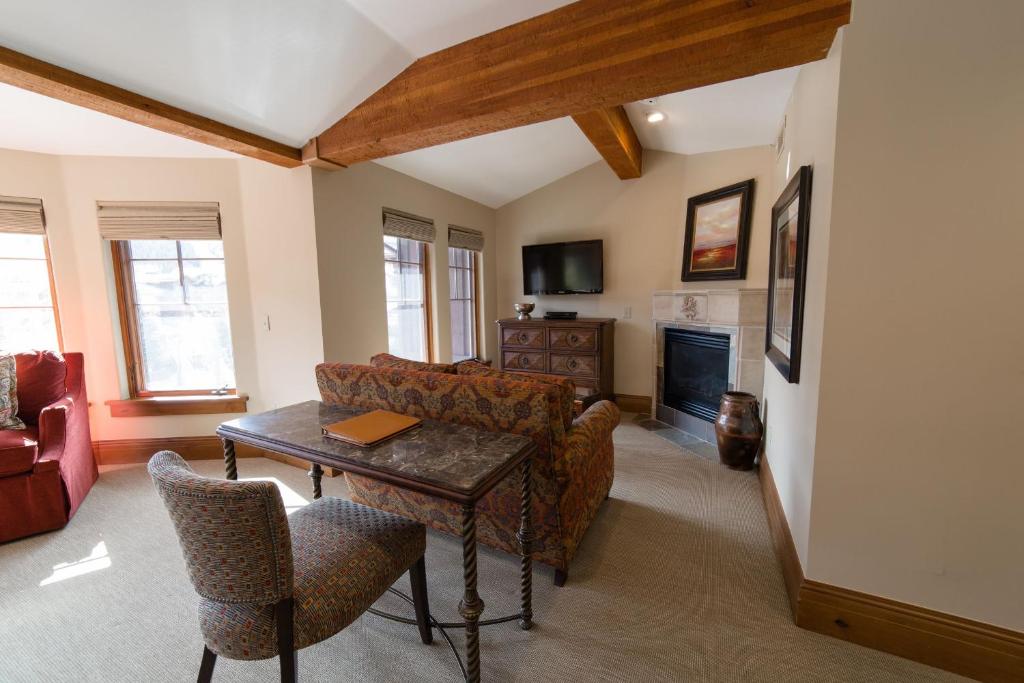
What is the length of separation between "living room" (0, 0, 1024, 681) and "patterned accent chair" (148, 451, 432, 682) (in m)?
0.01

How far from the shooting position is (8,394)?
97.9 inches

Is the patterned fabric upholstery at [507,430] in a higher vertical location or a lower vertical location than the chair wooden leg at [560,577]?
higher

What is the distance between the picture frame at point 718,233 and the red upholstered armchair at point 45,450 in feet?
15.9

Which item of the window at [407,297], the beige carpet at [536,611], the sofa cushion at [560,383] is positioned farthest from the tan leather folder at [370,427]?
the window at [407,297]

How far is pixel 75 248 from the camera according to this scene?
2982 mm

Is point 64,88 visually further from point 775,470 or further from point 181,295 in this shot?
point 775,470

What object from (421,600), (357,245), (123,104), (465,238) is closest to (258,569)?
(421,600)

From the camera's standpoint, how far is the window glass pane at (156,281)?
125 inches

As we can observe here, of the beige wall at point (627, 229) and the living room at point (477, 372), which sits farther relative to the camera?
the beige wall at point (627, 229)

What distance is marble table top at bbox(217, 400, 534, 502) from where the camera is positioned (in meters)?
1.23

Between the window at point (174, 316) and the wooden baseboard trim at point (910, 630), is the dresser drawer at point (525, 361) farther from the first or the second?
the wooden baseboard trim at point (910, 630)

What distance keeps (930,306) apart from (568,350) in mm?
3119

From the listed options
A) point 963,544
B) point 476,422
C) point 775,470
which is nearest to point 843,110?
point 963,544

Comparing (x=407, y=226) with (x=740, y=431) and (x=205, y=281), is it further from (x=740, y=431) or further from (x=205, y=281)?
(x=740, y=431)
